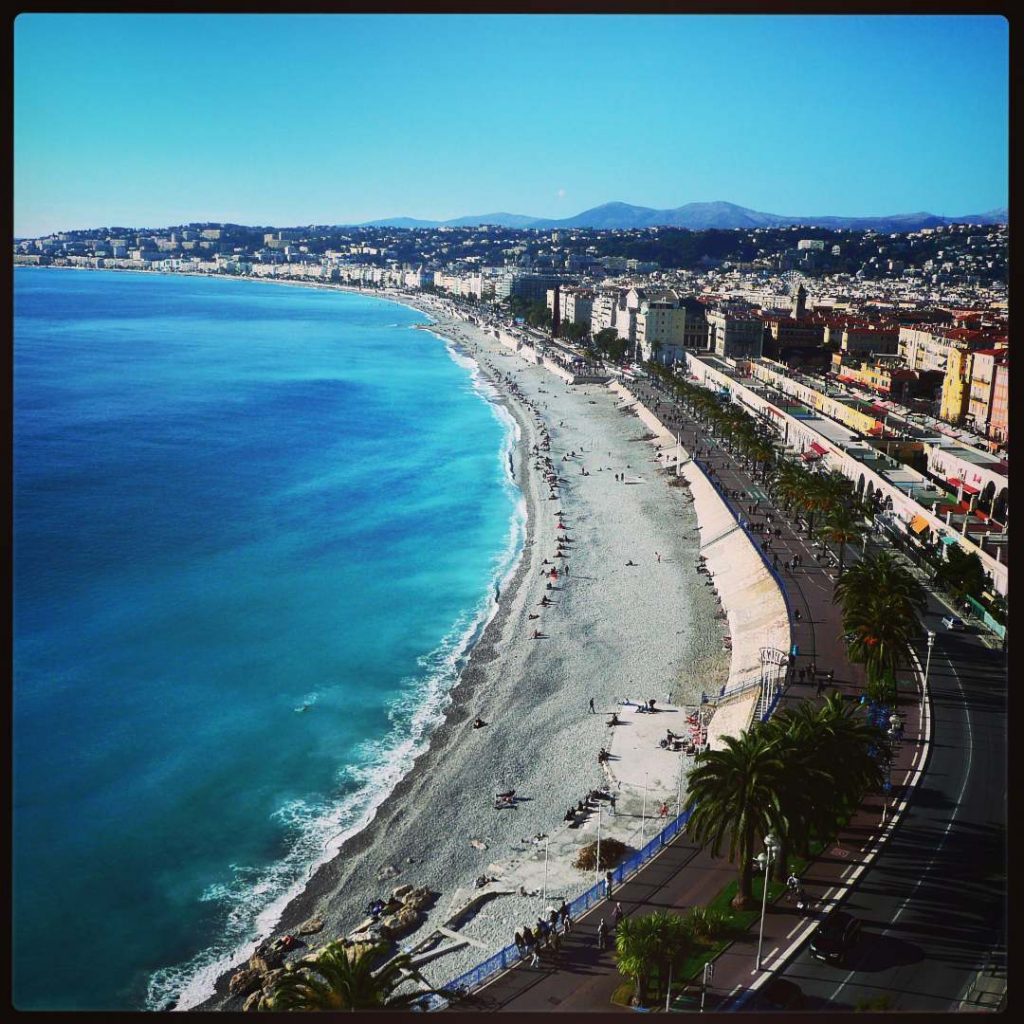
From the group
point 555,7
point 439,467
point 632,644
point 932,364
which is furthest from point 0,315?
point 932,364

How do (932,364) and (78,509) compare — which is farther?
(932,364)

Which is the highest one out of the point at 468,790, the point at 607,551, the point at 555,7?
the point at 555,7

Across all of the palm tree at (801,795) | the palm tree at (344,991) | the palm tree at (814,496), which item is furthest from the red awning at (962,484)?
the palm tree at (344,991)

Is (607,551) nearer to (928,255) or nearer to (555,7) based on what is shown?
(555,7)

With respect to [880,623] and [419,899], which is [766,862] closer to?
[419,899]

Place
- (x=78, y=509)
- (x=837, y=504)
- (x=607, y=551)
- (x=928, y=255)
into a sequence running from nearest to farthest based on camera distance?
(x=837, y=504) < (x=607, y=551) < (x=78, y=509) < (x=928, y=255)

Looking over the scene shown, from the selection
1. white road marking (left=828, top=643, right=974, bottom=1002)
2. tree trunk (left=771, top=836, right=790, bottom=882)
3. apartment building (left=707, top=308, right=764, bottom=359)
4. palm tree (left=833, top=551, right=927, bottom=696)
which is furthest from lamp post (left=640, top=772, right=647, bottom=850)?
apartment building (left=707, top=308, right=764, bottom=359)

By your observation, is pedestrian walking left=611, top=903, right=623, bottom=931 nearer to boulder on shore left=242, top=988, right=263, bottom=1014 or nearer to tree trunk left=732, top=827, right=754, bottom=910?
tree trunk left=732, top=827, right=754, bottom=910
